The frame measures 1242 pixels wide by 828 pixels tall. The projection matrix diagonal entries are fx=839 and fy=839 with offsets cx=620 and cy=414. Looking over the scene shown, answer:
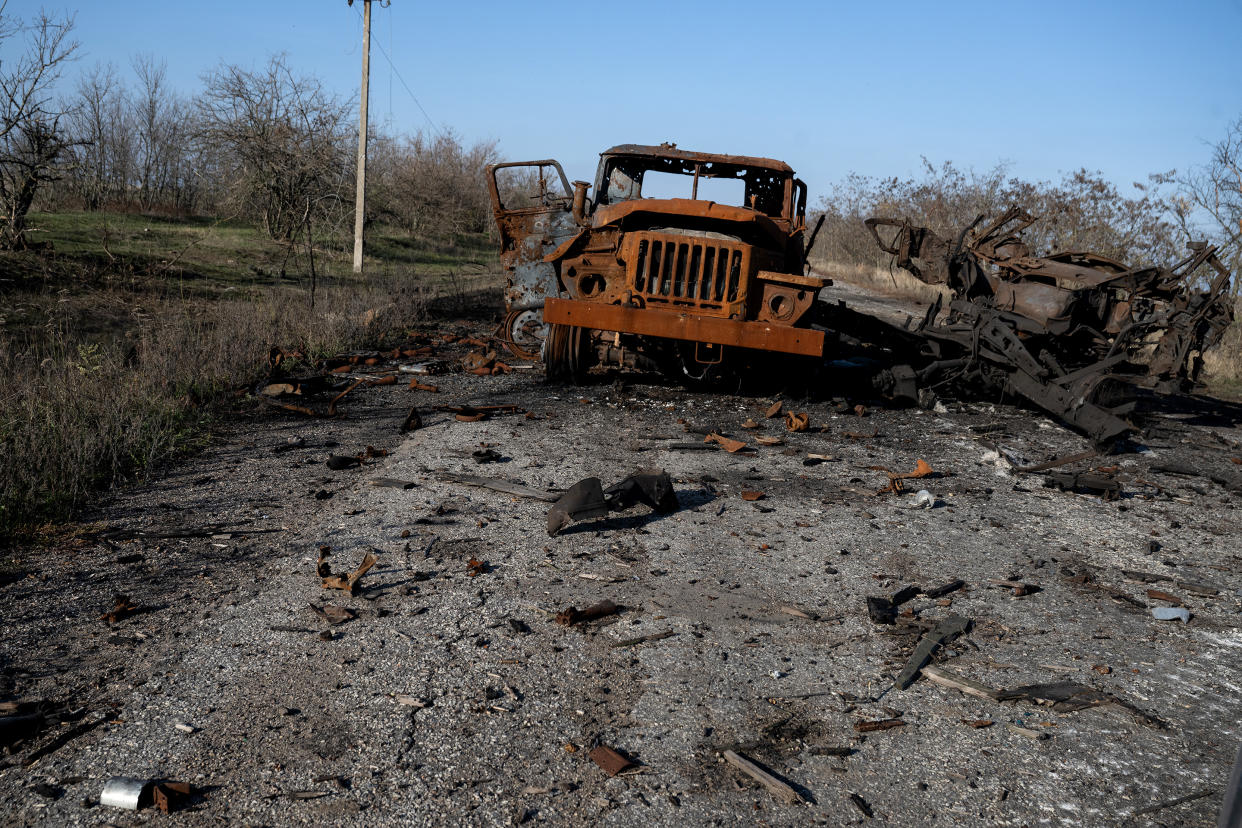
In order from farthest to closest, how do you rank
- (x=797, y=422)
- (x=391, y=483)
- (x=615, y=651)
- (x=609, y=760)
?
(x=797, y=422) → (x=391, y=483) → (x=615, y=651) → (x=609, y=760)

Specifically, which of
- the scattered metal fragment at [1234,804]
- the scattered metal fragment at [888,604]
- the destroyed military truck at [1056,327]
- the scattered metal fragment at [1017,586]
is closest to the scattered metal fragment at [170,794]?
the scattered metal fragment at [1234,804]

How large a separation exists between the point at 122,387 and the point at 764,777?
585 centimetres

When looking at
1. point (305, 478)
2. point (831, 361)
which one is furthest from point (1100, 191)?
point (305, 478)

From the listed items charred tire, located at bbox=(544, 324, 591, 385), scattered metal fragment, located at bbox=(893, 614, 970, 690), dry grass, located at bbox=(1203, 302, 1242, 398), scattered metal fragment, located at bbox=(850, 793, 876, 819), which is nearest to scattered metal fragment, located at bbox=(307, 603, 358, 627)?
scattered metal fragment, located at bbox=(850, 793, 876, 819)

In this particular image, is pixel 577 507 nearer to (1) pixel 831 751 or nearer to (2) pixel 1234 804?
(1) pixel 831 751

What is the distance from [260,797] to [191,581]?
1.79m

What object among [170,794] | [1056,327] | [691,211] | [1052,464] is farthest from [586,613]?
[1056,327]

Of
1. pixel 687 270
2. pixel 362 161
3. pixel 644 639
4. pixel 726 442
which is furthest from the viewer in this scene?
pixel 362 161

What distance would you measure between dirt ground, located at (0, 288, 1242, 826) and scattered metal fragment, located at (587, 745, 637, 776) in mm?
31

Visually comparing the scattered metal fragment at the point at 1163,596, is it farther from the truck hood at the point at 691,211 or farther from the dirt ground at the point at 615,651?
the truck hood at the point at 691,211

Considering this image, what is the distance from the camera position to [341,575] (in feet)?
13.0

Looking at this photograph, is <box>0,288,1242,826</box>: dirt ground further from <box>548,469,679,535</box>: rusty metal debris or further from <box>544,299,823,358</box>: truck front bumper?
<box>544,299,823,358</box>: truck front bumper

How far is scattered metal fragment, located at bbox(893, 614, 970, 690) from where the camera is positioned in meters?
3.29

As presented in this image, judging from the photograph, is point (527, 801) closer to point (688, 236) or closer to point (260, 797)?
point (260, 797)
